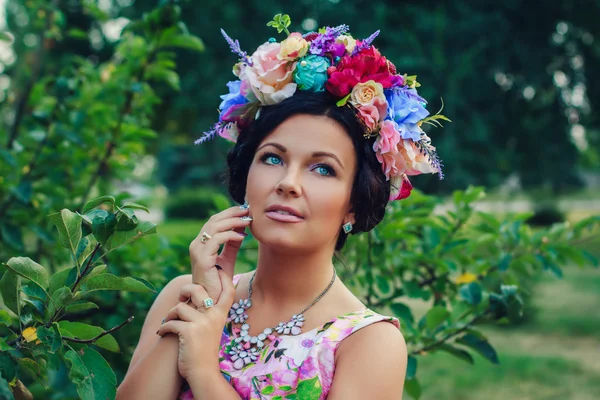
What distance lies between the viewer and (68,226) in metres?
1.31

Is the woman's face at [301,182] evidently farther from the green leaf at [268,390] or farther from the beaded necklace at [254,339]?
the green leaf at [268,390]

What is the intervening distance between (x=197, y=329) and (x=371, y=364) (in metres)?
0.43

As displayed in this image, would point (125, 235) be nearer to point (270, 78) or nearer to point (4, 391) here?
point (4, 391)

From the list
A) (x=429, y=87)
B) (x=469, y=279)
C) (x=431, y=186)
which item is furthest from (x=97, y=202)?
(x=431, y=186)

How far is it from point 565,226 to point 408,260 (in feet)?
2.39

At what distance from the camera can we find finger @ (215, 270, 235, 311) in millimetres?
1690

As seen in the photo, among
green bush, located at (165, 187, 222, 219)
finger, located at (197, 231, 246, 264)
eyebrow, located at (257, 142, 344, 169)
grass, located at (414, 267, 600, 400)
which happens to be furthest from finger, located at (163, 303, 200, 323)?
green bush, located at (165, 187, 222, 219)

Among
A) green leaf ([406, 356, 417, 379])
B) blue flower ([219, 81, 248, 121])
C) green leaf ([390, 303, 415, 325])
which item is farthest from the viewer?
green leaf ([390, 303, 415, 325])

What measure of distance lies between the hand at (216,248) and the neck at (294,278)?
13cm

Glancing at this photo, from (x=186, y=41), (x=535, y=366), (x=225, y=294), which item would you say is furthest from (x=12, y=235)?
(x=535, y=366)

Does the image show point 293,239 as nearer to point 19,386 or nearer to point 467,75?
point 19,386

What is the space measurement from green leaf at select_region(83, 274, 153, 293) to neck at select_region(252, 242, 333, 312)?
0.52 m

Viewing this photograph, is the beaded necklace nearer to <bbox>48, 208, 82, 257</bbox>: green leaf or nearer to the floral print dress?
the floral print dress

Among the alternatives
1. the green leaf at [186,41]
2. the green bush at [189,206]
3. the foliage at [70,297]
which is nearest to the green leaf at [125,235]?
the foliage at [70,297]
